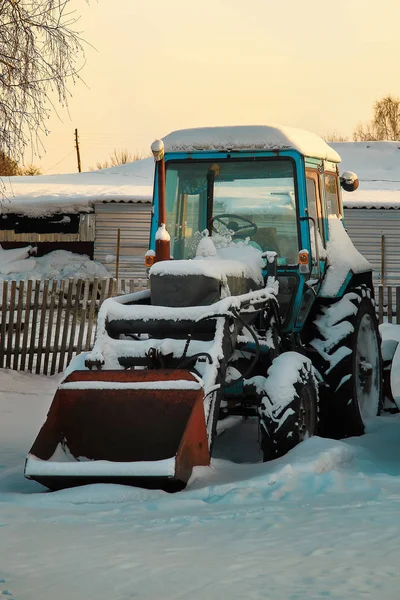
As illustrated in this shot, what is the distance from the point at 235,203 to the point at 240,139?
49 cm

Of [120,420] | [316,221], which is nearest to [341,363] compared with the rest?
[316,221]

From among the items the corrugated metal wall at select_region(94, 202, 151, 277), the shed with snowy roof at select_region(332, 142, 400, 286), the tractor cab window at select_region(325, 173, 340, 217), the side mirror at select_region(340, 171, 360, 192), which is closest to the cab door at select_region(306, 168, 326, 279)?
the tractor cab window at select_region(325, 173, 340, 217)

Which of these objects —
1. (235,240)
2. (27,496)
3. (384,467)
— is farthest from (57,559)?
(235,240)

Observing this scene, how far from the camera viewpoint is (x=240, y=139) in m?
7.64

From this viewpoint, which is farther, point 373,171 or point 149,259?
point 373,171

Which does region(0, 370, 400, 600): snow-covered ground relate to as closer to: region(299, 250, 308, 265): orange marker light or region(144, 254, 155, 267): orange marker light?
region(299, 250, 308, 265): orange marker light

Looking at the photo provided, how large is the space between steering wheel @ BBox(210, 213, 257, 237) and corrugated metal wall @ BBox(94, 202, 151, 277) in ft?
68.2

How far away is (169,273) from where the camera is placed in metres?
6.80

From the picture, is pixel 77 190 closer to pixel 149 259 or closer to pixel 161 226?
pixel 149 259

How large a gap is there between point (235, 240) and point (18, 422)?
307 centimetres

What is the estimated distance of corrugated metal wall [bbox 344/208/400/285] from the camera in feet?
94.2

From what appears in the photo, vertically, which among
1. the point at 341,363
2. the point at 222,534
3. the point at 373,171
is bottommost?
the point at 222,534

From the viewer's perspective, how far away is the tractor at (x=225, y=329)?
619cm

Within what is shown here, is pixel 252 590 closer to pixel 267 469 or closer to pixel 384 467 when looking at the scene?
pixel 267 469
